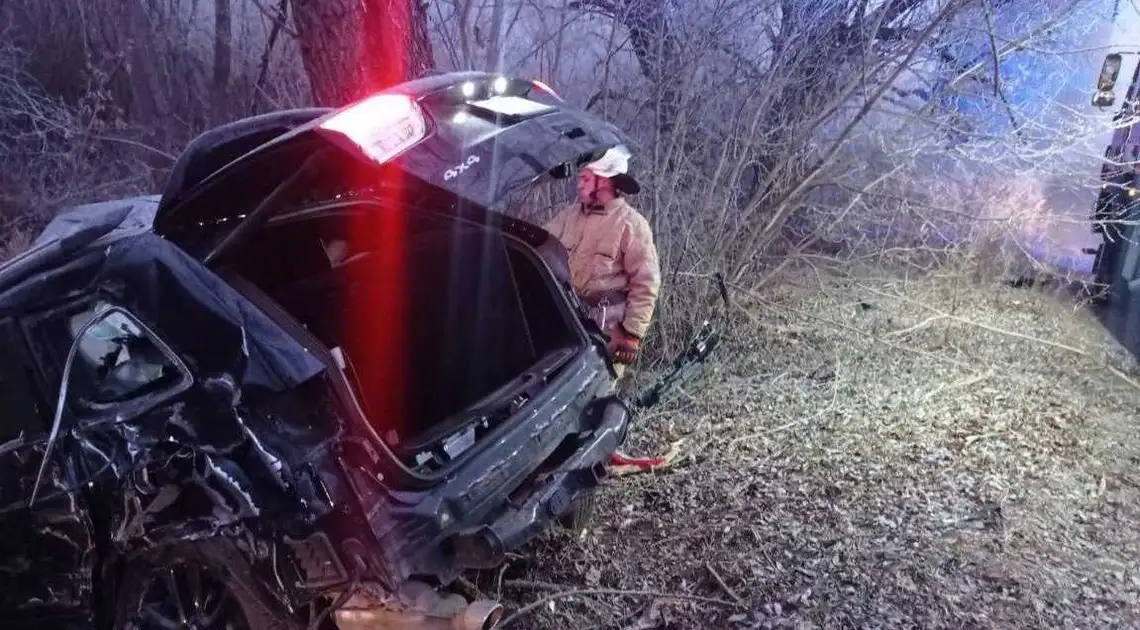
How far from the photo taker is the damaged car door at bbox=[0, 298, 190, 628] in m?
2.20

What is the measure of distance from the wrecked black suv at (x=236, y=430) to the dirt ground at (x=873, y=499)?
800mm

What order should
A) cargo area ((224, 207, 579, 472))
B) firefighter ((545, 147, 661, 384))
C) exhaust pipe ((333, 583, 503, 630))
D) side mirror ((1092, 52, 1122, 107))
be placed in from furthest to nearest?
1. side mirror ((1092, 52, 1122, 107))
2. firefighter ((545, 147, 661, 384))
3. cargo area ((224, 207, 579, 472))
4. exhaust pipe ((333, 583, 503, 630))

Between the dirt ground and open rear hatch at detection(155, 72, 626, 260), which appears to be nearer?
open rear hatch at detection(155, 72, 626, 260)

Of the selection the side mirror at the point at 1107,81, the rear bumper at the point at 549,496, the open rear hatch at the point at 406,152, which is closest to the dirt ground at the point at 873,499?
the rear bumper at the point at 549,496

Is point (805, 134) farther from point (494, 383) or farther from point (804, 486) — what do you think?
point (494, 383)

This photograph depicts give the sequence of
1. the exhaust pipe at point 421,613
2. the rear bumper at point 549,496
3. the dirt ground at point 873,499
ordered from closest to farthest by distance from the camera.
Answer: the exhaust pipe at point 421,613 < the rear bumper at point 549,496 < the dirt ground at point 873,499

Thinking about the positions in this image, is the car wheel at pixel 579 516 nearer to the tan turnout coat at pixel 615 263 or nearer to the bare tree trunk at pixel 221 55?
the tan turnout coat at pixel 615 263

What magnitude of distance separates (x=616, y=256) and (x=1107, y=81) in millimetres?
4823

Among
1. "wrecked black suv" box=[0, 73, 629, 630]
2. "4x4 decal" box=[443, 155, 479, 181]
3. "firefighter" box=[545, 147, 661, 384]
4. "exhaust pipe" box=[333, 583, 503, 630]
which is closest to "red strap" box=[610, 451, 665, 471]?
"firefighter" box=[545, 147, 661, 384]

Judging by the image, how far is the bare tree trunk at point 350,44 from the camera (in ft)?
15.1

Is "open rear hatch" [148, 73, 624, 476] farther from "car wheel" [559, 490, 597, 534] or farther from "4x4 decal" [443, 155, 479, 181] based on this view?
"car wheel" [559, 490, 597, 534]

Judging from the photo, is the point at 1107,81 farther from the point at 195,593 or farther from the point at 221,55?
the point at 221,55

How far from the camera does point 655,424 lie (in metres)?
4.89

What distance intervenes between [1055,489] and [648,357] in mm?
2817
